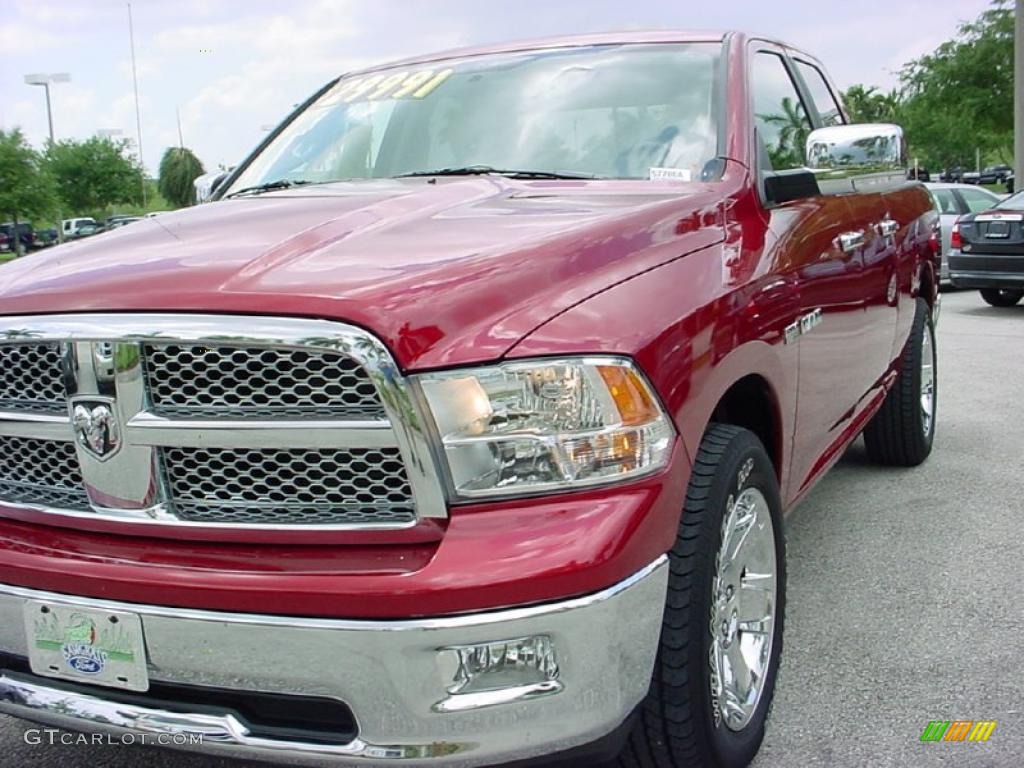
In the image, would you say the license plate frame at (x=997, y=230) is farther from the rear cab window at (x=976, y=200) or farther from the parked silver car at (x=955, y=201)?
the rear cab window at (x=976, y=200)

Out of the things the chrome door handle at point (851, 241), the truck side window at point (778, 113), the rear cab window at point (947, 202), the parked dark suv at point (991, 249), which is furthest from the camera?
the rear cab window at point (947, 202)

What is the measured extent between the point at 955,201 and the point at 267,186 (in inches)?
520

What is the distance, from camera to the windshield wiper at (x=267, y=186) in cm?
355

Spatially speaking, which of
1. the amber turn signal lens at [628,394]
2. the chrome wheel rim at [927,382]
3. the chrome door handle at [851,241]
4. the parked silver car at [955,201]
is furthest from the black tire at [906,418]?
the parked silver car at [955,201]

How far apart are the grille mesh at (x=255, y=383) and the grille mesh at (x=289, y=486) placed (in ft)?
0.28

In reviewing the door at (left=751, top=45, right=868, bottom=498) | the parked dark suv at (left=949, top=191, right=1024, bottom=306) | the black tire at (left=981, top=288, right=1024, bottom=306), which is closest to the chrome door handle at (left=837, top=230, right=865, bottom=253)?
the door at (left=751, top=45, right=868, bottom=498)

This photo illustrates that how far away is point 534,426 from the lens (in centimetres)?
199

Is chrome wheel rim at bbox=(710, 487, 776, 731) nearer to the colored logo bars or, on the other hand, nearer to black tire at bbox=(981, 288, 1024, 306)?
the colored logo bars

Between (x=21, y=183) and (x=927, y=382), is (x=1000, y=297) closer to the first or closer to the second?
(x=927, y=382)

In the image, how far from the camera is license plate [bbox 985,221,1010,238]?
12023mm

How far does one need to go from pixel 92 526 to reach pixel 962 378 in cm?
705

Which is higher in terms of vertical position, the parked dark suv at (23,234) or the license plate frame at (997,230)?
the license plate frame at (997,230)

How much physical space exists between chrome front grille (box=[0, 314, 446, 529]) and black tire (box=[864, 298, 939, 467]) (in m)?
3.63

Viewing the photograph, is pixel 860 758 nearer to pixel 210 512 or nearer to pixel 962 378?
pixel 210 512
